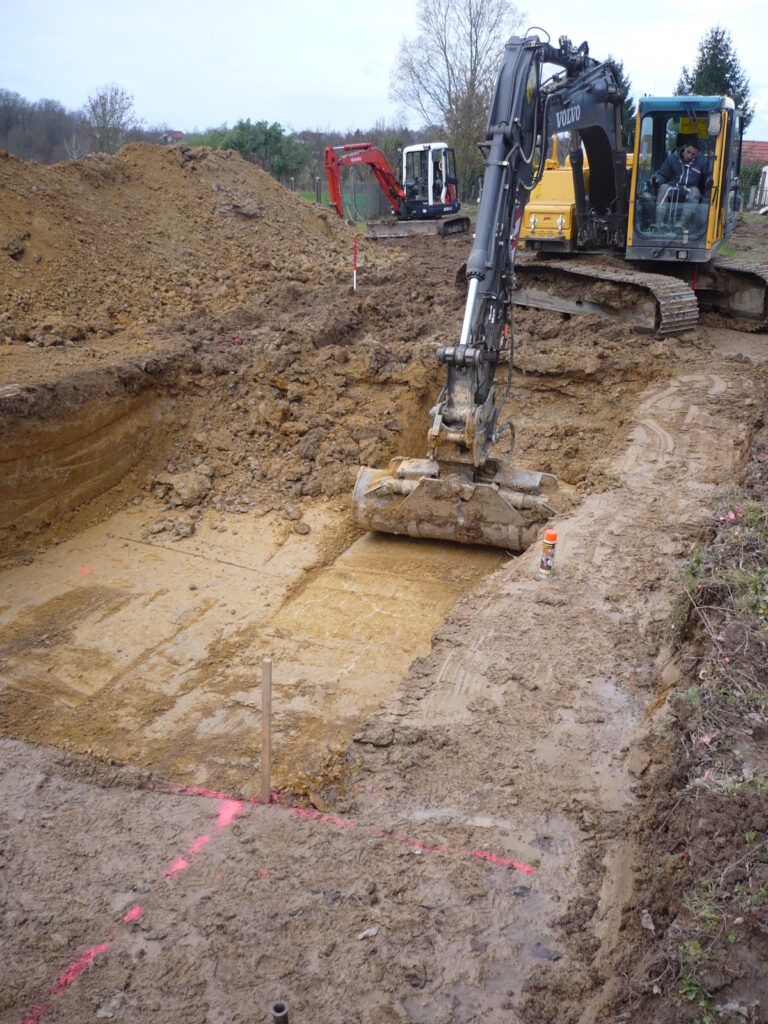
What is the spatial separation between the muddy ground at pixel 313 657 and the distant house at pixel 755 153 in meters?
35.5

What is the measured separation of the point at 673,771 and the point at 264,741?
1935 mm

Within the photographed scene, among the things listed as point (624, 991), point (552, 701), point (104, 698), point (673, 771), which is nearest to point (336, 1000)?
point (624, 991)

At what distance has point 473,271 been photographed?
259 inches

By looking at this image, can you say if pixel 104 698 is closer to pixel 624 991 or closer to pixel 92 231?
pixel 624 991

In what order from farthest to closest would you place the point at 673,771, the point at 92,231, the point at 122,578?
the point at 92,231 → the point at 122,578 → the point at 673,771

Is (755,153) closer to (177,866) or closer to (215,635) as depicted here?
(215,635)

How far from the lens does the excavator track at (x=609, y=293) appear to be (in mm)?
10258

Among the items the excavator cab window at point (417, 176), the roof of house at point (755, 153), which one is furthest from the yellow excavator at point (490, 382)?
Answer: the roof of house at point (755, 153)

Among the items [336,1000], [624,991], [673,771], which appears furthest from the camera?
[673,771]

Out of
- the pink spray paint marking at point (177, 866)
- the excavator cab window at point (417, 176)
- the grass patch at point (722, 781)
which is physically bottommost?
the pink spray paint marking at point (177, 866)

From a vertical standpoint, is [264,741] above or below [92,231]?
below

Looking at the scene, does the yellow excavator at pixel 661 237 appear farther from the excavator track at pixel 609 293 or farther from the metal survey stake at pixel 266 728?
the metal survey stake at pixel 266 728

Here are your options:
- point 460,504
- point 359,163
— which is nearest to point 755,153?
point 359,163

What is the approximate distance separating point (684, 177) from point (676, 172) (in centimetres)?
13
